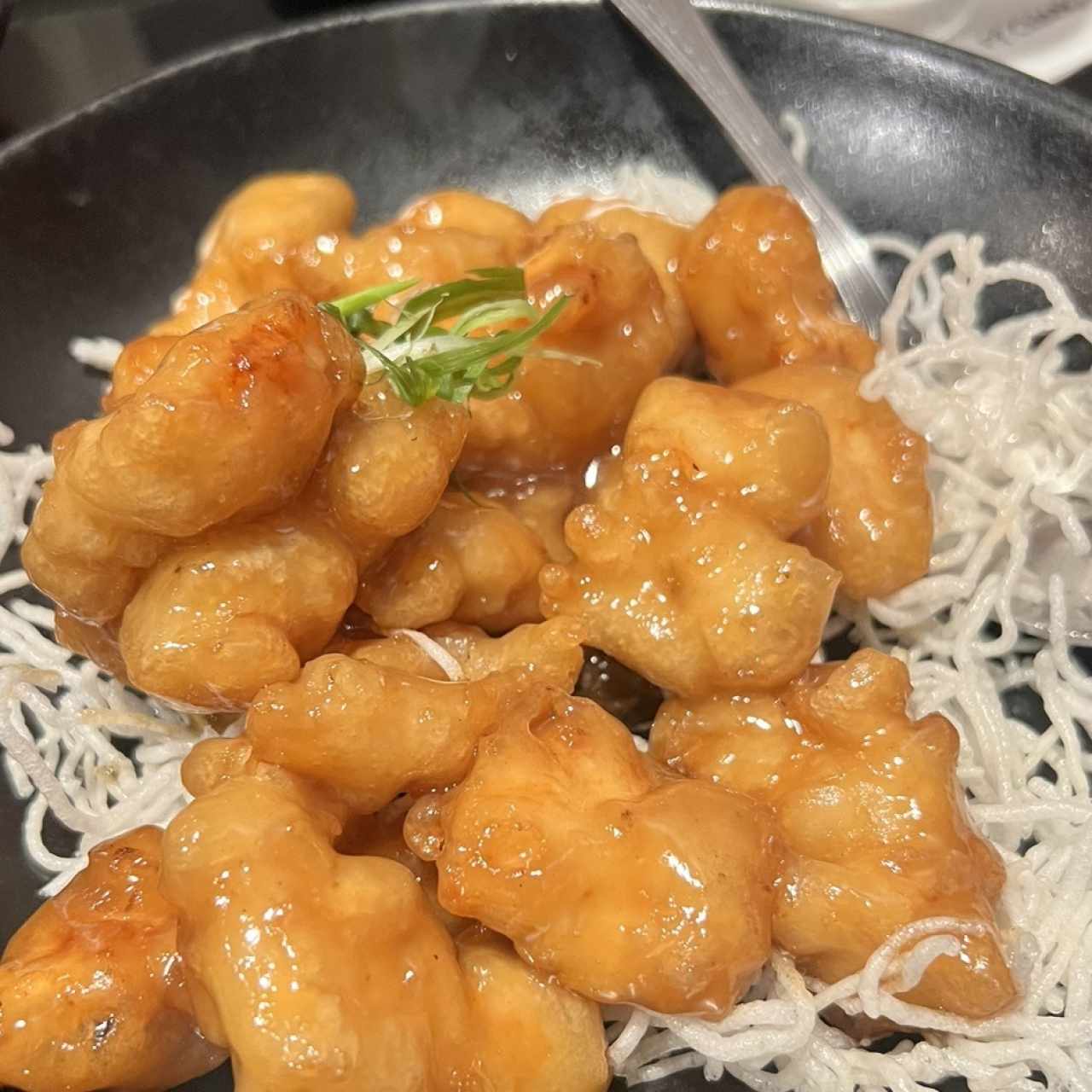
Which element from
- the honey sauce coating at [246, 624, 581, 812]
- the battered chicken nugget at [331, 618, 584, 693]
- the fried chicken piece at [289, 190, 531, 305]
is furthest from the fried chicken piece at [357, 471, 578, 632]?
the fried chicken piece at [289, 190, 531, 305]

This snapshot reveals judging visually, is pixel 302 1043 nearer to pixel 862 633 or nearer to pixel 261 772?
pixel 261 772

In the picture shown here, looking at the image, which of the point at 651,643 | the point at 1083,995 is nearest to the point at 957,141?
the point at 651,643

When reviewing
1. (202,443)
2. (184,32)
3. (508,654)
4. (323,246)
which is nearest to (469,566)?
(508,654)

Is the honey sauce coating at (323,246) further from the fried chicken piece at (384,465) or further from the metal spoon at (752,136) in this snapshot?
the metal spoon at (752,136)

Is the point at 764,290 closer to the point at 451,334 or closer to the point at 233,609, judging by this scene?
the point at 451,334

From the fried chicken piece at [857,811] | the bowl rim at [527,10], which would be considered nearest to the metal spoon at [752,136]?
the bowl rim at [527,10]
